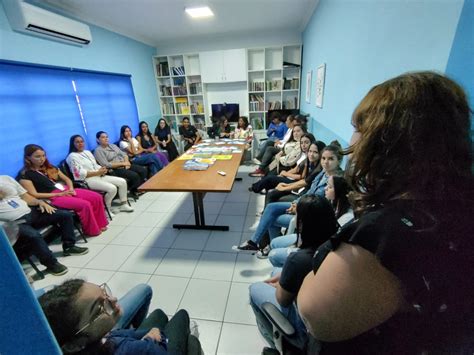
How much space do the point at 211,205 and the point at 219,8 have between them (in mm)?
3234

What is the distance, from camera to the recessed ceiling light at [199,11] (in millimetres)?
3621

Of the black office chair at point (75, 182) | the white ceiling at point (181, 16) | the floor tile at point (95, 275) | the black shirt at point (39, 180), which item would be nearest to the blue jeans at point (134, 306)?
the floor tile at point (95, 275)

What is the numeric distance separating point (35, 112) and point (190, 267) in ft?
10.0

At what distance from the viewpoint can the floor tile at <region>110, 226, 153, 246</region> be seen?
2695 mm

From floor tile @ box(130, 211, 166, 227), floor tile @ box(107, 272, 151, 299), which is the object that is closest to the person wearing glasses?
floor tile @ box(107, 272, 151, 299)

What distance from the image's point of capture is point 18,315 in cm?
41

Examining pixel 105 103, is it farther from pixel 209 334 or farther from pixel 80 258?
pixel 209 334

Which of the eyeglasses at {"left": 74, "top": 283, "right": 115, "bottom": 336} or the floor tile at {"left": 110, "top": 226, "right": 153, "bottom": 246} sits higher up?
the eyeglasses at {"left": 74, "top": 283, "right": 115, "bottom": 336}

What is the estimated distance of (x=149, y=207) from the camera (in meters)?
3.56

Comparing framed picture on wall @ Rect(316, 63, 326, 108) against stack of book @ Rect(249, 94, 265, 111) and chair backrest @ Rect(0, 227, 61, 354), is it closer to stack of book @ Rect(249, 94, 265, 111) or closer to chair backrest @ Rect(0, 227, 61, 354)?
stack of book @ Rect(249, 94, 265, 111)

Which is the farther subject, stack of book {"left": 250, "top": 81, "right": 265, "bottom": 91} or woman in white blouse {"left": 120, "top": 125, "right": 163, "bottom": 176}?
stack of book {"left": 250, "top": 81, "right": 265, "bottom": 91}

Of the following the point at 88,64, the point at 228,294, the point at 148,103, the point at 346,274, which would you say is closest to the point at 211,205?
the point at 228,294

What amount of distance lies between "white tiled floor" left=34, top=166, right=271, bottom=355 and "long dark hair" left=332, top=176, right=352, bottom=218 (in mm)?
937

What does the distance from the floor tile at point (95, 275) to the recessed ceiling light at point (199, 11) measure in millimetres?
3915
